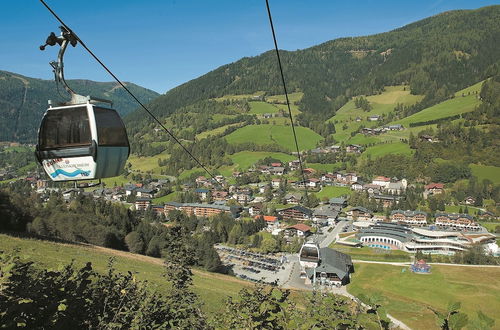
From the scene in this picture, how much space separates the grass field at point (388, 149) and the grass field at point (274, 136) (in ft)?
78.8

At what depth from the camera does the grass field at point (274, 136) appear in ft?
414

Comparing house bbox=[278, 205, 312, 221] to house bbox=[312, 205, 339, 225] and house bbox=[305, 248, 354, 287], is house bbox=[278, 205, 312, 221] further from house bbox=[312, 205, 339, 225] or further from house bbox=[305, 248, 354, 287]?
house bbox=[305, 248, 354, 287]

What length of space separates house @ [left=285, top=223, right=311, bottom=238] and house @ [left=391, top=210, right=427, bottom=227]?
62.9ft

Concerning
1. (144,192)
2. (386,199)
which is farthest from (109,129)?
(144,192)

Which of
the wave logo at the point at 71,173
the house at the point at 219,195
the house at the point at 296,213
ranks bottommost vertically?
the house at the point at 296,213

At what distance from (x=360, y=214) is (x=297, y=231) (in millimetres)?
17620

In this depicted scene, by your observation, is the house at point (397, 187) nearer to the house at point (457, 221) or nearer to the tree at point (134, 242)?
the house at point (457, 221)

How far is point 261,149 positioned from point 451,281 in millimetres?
87107

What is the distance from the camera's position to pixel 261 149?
122 meters

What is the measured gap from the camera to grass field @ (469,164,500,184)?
7869 cm

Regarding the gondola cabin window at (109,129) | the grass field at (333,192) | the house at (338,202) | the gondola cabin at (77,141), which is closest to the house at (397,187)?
the grass field at (333,192)

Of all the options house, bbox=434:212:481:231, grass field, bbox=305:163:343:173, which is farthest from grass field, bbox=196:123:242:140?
house, bbox=434:212:481:231

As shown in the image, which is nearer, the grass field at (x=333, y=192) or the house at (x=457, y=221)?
the house at (x=457, y=221)

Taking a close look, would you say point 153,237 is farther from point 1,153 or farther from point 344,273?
point 1,153
